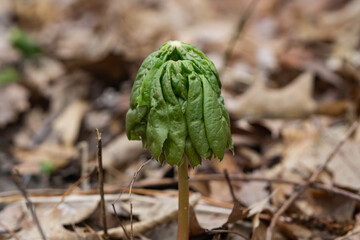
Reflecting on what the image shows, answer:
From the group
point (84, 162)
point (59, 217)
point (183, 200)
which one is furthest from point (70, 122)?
point (183, 200)

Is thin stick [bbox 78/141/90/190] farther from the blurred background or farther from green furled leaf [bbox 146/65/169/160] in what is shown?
green furled leaf [bbox 146/65/169/160]

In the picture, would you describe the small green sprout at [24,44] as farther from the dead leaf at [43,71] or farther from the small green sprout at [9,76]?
the small green sprout at [9,76]

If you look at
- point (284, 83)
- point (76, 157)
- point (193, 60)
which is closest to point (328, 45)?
point (284, 83)

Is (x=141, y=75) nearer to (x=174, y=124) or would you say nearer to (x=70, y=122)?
(x=174, y=124)

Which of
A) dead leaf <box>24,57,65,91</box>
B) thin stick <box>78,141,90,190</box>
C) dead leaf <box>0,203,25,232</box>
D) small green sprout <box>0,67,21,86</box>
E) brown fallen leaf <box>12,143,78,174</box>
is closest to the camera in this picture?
dead leaf <box>0,203,25,232</box>

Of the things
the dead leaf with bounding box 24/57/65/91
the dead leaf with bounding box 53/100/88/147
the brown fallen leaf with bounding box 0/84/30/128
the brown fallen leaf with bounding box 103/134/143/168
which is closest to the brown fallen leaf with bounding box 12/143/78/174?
the dead leaf with bounding box 53/100/88/147

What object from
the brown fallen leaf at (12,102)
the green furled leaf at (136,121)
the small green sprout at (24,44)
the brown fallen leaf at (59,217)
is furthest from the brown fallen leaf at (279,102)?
the small green sprout at (24,44)
